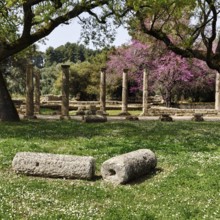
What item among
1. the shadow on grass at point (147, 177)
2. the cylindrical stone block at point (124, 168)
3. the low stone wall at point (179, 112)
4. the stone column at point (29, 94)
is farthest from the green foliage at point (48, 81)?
the cylindrical stone block at point (124, 168)

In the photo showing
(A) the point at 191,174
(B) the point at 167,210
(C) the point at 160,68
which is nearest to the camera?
(B) the point at 167,210

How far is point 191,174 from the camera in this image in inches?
439

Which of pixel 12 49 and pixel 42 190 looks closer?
pixel 42 190

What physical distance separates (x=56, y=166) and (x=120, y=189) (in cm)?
206

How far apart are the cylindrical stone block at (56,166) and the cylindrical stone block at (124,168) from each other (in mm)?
445

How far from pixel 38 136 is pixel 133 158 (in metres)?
8.07

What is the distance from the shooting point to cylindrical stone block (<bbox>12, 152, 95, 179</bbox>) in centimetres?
1103

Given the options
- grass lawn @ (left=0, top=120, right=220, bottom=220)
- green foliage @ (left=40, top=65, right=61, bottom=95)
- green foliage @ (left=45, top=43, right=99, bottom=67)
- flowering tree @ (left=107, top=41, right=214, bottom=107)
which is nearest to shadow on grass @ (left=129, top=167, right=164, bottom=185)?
grass lawn @ (left=0, top=120, right=220, bottom=220)

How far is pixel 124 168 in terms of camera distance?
10.6 m

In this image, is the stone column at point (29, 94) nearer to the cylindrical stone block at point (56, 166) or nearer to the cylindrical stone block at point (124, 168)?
the cylindrical stone block at point (56, 166)

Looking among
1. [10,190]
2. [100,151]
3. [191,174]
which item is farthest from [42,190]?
[100,151]

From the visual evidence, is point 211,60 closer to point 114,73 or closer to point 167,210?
point 167,210

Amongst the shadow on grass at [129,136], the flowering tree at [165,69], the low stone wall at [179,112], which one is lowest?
the low stone wall at [179,112]

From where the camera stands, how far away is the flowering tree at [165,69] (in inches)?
1891
